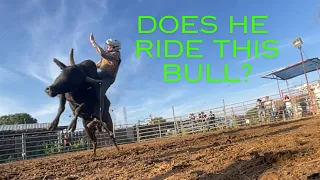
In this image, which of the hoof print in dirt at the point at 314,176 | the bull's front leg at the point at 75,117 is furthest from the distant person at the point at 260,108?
the hoof print in dirt at the point at 314,176

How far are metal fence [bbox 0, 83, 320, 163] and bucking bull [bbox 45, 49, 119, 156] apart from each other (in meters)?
8.65

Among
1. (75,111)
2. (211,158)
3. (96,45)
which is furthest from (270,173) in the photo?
(96,45)

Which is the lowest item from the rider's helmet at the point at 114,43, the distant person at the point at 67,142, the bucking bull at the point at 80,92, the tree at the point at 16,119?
the distant person at the point at 67,142

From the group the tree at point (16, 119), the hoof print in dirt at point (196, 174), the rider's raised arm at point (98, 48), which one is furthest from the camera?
the tree at point (16, 119)

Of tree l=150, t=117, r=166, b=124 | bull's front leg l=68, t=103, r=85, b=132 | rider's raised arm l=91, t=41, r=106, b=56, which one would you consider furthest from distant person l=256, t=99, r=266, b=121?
bull's front leg l=68, t=103, r=85, b=132

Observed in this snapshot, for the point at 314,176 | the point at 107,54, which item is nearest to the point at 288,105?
the point at 107,54

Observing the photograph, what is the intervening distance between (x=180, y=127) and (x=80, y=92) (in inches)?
519

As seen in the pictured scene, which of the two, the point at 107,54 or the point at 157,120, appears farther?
the point at 157,120

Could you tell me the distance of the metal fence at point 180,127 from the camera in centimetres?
1516

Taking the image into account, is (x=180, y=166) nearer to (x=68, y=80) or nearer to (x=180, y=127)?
(x=68, y=80)

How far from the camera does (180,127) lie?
18828 millimetres

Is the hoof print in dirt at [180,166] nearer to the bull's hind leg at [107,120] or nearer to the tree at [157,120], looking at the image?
the bull's hind leg at [107,120]

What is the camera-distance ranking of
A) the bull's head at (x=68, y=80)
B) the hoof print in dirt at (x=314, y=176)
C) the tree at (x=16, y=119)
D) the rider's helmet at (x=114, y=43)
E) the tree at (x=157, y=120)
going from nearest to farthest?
the hoof print in dirt at (x=314, y=176)
the bull's head at (x=68, y=80)
the rider's helmet at (x=114, y=43)
the tree at (x=157, y=120)
the tree at (x=16, y=119)

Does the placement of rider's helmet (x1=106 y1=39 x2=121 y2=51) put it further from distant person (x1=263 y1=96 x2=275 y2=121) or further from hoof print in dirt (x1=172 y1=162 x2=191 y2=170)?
distant person (x1=263 y1=96 x2=275 y2=121)
